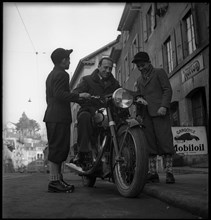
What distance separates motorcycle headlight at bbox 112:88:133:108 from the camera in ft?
12.2

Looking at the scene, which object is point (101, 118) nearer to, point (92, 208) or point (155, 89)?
point (155, 89)

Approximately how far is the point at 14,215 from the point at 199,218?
139 centimetres

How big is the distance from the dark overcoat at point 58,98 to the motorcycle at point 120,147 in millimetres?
349

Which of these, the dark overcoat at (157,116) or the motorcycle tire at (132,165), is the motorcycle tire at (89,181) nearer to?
the dark overcoat at (157,116)

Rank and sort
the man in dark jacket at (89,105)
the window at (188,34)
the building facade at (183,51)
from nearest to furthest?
the man in dark jacket at (89,105)
the building facade at (183,51)
the window at (188,34)

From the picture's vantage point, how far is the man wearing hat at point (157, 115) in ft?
15.8

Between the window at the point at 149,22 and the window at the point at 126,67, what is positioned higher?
the window at the point at 149,22

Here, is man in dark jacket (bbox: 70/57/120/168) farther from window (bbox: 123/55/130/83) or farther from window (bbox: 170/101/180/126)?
window (bbox: 123/55/130/83)

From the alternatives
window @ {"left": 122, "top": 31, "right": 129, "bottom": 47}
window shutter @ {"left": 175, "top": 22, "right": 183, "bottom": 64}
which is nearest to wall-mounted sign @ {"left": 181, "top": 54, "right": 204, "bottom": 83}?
window shutter @ {"left": 175, "top": 22, "right": 183, "bottom": 64}

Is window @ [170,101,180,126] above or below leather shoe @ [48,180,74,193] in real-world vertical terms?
above

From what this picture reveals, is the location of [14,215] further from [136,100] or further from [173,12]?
[173,12]

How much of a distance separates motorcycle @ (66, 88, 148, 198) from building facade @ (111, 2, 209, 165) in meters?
6.31

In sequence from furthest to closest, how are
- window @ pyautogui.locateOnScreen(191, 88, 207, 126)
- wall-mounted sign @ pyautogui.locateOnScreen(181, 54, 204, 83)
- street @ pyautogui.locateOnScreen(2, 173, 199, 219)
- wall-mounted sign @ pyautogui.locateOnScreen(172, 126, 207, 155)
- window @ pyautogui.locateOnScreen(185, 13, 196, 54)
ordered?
window @ pyautogui.locateOnScreen(185, 13, 196, 54)
window @ pyautogui.locateOnScreen(191, 88, 207, 126)
wall-mounted sign @ pyautogui.locateOnScreen(181, 54, 204, 83)
wall-mounted sign @ pyautogui.locateOnScreen(172, 126, 207, 155)
street @ pyautogui.locateOnScreen(2, 173, 199, 219)

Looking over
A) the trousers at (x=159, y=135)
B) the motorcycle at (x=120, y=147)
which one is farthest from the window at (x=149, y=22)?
the motorcycle at (x=120, y=147)
